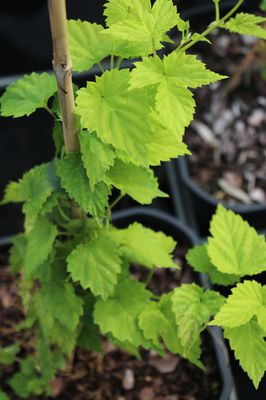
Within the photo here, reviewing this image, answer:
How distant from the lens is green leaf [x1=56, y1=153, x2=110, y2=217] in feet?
3.09

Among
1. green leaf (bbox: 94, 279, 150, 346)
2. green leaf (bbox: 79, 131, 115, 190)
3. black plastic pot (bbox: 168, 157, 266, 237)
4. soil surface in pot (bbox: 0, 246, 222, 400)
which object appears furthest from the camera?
black plastic pot (bbox: 168, 157, 266, 237)

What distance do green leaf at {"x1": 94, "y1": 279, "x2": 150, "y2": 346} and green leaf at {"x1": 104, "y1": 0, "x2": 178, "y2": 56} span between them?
46cm

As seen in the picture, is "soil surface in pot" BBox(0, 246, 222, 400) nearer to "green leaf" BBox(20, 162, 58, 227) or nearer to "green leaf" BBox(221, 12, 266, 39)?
"green leaf" BBox(20, 162, 58, 227)

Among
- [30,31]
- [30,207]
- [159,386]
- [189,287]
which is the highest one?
[30,31]

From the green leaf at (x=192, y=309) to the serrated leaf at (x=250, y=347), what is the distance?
0.06 m

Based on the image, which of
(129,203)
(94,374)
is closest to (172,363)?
(94,374)

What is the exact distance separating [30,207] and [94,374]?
21.8 inches

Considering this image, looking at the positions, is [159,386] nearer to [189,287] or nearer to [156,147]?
[189,287]

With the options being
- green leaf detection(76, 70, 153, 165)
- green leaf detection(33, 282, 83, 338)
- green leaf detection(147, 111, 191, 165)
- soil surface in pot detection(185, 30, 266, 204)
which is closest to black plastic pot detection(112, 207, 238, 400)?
soil surface in pot detection(185, 30, 266, 204)

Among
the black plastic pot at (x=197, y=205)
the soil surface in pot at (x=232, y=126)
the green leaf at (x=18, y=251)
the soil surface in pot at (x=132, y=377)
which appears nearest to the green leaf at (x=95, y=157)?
the green leaf at (x=18, y=251)

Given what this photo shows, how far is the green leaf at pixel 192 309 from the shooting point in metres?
1.03

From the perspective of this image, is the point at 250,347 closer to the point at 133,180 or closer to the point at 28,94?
the point at 133,180

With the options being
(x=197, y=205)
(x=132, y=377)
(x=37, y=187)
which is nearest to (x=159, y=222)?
(x=197, y=205)

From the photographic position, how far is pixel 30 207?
3.46 feet
